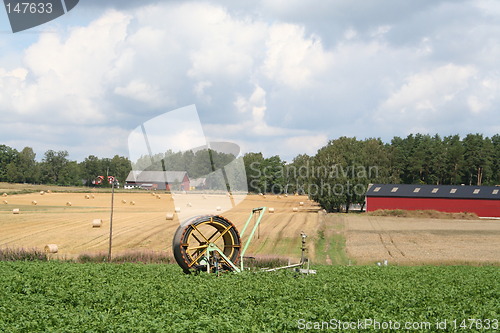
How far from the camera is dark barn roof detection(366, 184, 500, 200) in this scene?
272ft

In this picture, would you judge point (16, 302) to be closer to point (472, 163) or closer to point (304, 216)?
point (304, 216)

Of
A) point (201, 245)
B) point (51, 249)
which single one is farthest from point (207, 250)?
point (51, 249)

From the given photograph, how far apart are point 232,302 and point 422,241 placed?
131ft

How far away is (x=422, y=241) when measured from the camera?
5294 centimetres

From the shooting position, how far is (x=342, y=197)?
91.2 m

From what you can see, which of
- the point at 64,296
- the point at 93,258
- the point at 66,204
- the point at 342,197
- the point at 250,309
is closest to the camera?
the point at 250,309

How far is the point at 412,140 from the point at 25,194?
11019 centimetres

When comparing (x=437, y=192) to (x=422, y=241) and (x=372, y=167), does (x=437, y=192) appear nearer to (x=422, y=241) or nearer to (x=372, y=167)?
(x=372, y=167)

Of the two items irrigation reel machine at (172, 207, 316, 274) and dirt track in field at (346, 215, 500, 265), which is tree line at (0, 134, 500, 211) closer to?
dirt track in field at (346, 215, 500, 265)

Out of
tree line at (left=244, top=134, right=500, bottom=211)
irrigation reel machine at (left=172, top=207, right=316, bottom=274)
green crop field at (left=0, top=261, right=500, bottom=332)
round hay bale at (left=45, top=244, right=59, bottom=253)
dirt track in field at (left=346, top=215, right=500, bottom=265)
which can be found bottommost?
dirt track in field at (left=346, top=215, right=500, bottom=265)

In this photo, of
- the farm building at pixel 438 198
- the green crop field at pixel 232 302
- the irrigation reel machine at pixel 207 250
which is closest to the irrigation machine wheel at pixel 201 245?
the irrigation reel machine at pixel 207 250

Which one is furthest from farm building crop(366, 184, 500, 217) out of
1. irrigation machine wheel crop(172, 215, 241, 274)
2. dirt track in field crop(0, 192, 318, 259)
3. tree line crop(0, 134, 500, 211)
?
irrigation machine wheel crop(172, 215, 241, 274)

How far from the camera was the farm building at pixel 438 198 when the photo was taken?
268 feet

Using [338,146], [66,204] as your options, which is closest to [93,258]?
[66,204]
